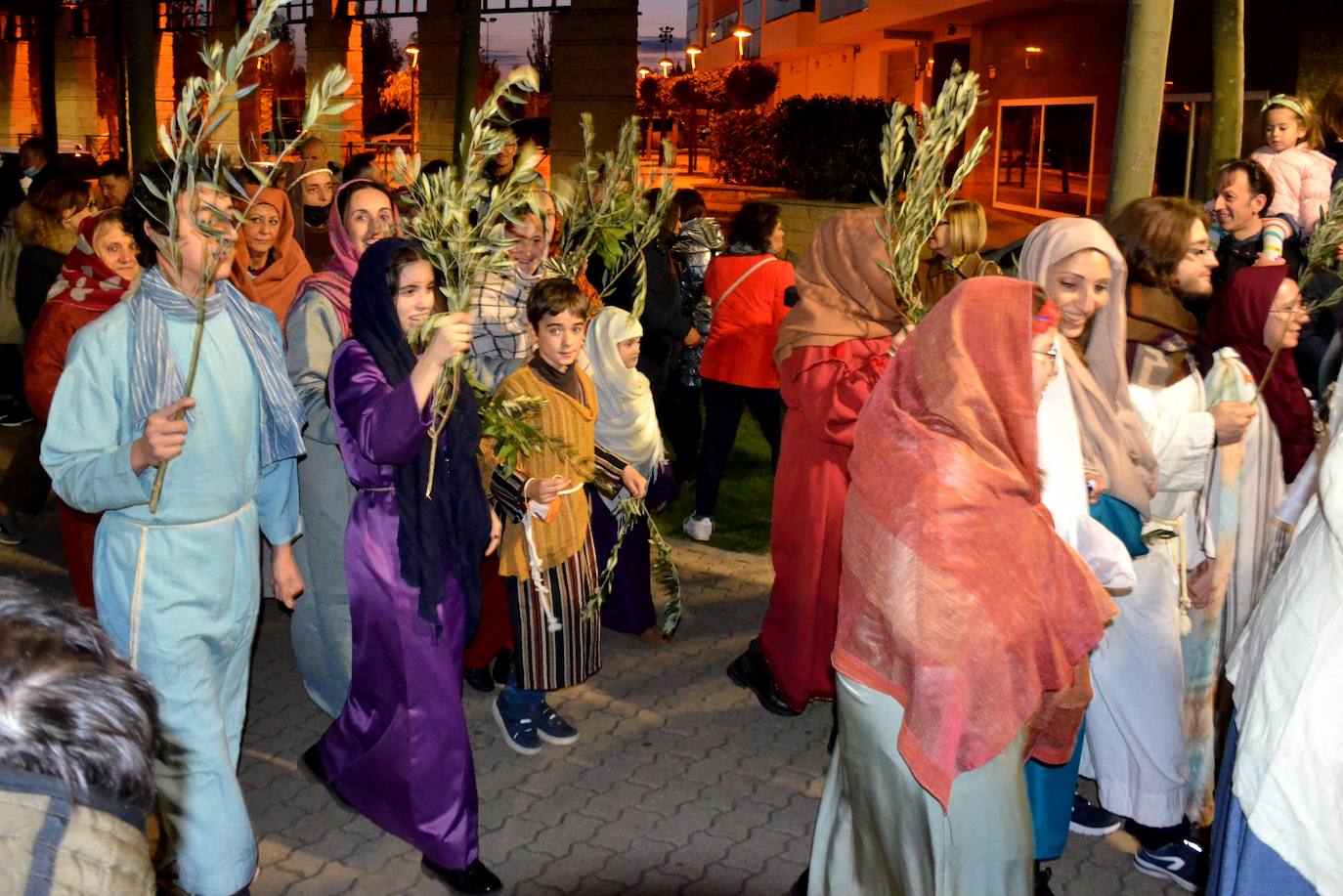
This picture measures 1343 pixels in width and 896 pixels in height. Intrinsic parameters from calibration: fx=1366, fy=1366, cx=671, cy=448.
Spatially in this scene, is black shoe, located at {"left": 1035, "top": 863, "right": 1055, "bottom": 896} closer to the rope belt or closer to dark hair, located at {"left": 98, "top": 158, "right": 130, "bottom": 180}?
the rope belt

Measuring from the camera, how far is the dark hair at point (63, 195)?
7867mm

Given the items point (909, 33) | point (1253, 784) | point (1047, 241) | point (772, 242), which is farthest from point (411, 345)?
point (909, 33)

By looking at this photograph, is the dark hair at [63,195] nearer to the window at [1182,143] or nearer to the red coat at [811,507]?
the red coat at [811,507]

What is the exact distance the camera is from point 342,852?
4.47 meters

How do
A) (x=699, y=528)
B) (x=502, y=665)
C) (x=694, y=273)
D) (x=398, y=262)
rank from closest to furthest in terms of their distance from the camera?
(x=398, y=262), (x=502, y=665), (x=699, y=528), (x=694, y=273)

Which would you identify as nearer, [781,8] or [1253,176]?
[1253,176]

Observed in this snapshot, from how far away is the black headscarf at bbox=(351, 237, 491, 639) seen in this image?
4070 millimetres

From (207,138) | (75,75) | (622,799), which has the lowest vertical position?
(622,799)

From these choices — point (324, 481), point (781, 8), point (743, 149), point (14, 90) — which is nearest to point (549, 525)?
point (324, 481)

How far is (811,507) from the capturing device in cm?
543

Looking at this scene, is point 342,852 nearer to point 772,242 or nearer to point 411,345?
point 411,345

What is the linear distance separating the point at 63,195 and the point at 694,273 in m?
3.80

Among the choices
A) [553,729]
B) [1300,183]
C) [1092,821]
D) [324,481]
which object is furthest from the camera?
[1300,183]

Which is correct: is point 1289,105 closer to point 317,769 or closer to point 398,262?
point 398,262
